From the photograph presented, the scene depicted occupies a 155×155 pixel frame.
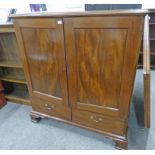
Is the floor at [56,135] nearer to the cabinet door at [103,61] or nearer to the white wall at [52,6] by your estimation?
the cabinet door at [103,61]

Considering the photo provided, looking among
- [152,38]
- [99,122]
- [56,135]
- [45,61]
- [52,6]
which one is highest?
[52,6]

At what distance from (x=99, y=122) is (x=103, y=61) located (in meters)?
0.58

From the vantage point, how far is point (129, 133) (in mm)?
1653

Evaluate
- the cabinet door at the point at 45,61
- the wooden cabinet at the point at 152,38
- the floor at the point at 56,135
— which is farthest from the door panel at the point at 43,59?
the wooden cabinet at the point at 152,38

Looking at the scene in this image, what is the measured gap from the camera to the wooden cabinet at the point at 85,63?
1072mm

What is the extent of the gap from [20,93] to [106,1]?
1.79m

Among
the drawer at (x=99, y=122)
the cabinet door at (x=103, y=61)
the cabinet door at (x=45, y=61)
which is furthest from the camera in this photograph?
the drawer at (x=99, y=122)

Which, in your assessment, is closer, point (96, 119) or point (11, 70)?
point (96, 119)

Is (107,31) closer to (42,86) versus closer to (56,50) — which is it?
(56,50)

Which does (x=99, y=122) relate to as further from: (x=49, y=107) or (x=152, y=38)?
(x=152, y=38)

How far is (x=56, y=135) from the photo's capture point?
1657 mm

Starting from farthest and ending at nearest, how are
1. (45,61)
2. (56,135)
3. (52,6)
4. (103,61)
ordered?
(52,6) → (56,135) → (45,61) → (103,61)

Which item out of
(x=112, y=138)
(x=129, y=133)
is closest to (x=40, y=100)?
(x=112, y=138)

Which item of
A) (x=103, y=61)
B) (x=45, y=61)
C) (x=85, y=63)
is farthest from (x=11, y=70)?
(x=103, y=61)
